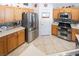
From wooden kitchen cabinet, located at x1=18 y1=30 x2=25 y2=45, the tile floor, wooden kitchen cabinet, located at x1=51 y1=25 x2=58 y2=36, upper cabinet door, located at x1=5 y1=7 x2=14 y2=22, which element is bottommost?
the tile floor

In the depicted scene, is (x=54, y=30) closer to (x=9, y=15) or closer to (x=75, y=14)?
(x=75, y=14)

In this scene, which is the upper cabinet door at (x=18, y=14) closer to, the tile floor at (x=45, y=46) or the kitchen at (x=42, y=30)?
the kitchen at (x=42, y=30)

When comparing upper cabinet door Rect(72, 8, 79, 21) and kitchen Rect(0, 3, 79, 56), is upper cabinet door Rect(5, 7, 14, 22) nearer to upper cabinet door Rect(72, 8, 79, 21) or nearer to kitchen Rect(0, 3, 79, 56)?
kitchen Rect(0, 3, 79, 56)

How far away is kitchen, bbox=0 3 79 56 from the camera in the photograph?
1.76 m

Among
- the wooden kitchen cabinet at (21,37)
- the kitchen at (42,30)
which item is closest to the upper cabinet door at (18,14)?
the kitchen at (42,30)

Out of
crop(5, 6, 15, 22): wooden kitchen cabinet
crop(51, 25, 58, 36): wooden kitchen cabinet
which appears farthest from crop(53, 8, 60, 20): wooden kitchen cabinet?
crop(5, 6, 15, 22): wooden kitchen cabinet

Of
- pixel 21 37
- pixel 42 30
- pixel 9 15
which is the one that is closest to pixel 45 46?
pixel 42 30

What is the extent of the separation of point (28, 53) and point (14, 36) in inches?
15.3

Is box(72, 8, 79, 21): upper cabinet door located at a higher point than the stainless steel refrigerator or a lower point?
higher

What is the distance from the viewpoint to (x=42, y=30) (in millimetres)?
1899

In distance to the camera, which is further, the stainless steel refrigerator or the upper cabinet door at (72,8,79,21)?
the stainless steel refrigerator

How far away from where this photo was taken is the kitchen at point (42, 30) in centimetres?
176

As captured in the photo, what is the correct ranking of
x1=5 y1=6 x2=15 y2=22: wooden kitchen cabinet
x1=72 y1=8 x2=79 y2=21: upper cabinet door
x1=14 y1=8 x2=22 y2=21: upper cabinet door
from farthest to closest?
x1=5 y1=6 x2=15 y2=22: wooden kitchen cabinet < x1=14 y1=8 x2=22 y2=21: upper cabinet door < x1=72 y1=8 x2=79 y2=21: upper cabinet door

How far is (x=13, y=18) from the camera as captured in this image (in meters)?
1.99
